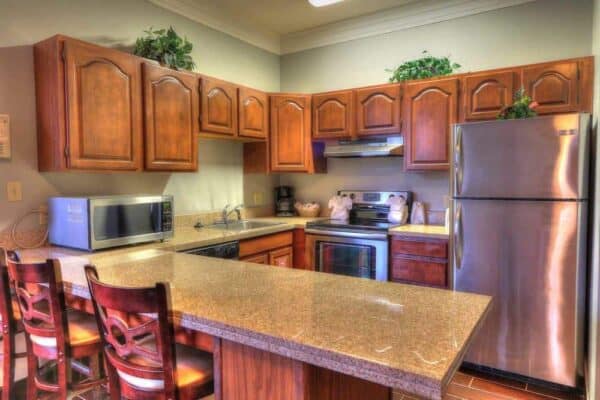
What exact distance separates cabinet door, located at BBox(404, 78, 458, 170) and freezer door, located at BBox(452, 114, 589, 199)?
589 millimetres

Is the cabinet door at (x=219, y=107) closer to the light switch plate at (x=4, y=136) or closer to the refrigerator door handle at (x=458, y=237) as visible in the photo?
the light switch plate at (x=4, y=136)

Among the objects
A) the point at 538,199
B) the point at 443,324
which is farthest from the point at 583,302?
the point at 443,324

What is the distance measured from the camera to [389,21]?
3623 mm

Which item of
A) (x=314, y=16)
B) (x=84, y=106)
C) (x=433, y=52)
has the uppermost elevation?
(x=314, y=16)

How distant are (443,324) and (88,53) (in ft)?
7.65

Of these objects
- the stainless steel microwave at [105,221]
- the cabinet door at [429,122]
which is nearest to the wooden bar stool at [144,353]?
the stainless steel microwave at [105,221]

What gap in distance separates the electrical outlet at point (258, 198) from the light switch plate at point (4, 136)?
2.18 meters

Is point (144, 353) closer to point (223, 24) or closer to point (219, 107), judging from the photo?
point (219, 107)

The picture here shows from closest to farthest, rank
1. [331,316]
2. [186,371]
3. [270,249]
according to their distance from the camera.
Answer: [331,316] < [186,371] < [270,249]

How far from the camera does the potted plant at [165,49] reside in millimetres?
2719

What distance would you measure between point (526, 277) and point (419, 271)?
78cm

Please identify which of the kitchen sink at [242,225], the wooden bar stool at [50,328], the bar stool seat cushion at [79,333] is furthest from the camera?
the kitchen sink at [242,225]

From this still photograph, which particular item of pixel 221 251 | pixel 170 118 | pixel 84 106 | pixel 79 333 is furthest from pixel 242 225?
pixel 79 333

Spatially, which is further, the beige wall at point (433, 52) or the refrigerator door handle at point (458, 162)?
the beige wall at point (433, 52)
